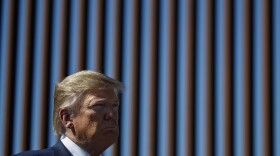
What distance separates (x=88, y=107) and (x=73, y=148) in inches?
4.4

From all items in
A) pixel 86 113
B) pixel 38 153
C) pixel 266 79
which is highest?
pixel 266 79

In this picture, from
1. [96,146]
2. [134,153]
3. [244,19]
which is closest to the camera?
[96,146]

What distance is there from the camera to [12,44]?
368 cm

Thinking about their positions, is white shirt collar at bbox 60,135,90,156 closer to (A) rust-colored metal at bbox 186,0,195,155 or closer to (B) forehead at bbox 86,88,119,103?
(B) forehead at bbox 86,88,119,103

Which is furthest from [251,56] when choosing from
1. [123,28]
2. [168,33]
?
[123,28]

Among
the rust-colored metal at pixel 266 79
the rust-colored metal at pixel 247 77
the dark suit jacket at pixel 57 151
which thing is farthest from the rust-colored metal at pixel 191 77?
the dark suit jacket at pixel 57 151

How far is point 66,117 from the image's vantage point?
1.46 metres

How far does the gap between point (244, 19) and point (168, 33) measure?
0.49 meters

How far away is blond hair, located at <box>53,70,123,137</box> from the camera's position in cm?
143

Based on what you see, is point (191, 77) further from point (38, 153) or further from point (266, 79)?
point (38, 153)

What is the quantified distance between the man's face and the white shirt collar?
2 cm

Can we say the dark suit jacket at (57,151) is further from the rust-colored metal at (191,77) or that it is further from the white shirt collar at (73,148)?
the rust-colored metal at (191,77)

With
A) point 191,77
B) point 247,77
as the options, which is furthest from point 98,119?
point 247,77

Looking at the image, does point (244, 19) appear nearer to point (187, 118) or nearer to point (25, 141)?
point (187, 118)
